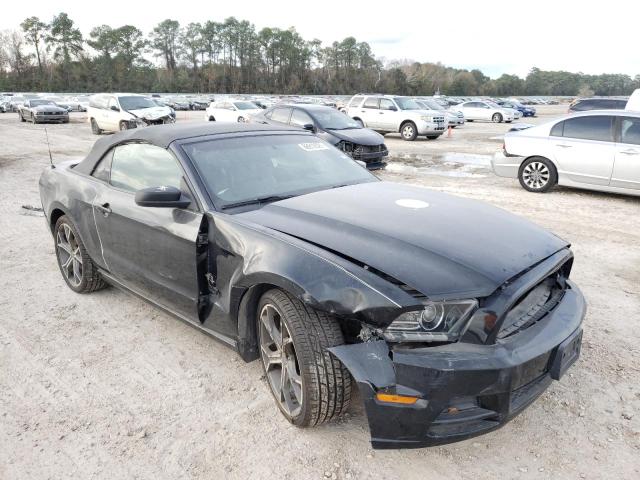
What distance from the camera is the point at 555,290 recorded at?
2.82 metres

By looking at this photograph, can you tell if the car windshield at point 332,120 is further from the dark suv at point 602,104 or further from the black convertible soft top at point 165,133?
the dark suv at point 602,104

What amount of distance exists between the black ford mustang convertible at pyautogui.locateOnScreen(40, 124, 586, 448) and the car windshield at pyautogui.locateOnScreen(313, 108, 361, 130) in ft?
28.1

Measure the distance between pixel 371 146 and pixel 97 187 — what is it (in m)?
8.28

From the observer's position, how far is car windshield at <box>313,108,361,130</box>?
12367 mm

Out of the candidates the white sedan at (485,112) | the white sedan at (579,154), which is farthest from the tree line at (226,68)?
the white sedan at (579,154)

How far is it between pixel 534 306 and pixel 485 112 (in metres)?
33.3

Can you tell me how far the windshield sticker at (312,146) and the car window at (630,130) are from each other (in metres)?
6.41

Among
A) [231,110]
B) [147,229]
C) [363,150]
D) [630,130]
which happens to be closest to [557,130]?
[630,130]

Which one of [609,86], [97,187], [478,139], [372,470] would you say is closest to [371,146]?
[97,187]

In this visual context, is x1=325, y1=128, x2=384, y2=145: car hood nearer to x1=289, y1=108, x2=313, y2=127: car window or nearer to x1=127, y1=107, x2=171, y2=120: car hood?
x1=289, y1=108, x2=313, y2=127: car window

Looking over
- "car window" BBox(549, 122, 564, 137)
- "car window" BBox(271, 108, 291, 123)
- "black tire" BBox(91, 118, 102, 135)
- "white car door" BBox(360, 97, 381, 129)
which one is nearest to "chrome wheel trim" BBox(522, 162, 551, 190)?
"car window" BBox(549, 122, 564, 137)

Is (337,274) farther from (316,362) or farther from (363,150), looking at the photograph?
(363,150)

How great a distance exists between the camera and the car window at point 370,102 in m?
20.3

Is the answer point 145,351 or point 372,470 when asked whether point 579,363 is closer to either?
point 372,470
